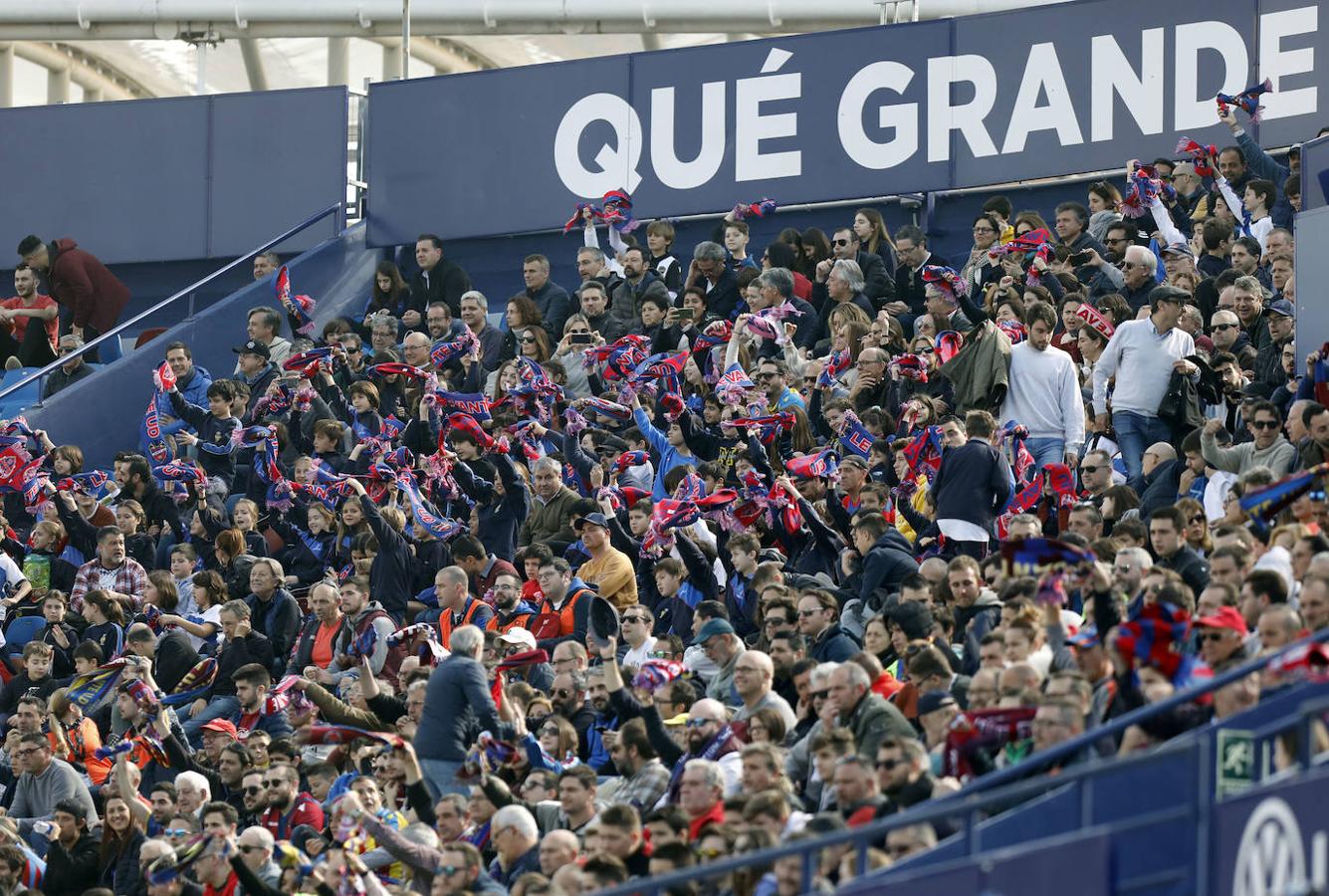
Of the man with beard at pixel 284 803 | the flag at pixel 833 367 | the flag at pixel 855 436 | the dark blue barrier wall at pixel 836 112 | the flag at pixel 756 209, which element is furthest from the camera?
the flag at pixel 756 209

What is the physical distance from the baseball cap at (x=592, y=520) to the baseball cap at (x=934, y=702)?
184 inches

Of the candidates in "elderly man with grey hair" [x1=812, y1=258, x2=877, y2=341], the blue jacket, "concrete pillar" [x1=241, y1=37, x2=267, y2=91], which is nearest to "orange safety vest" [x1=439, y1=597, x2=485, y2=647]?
"elderly man with grey hair" [x1=812, y1=258, x2=877, y2=341]

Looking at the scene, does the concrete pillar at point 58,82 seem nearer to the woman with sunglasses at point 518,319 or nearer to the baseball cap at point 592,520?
the woman with sunglasses at point 518,319

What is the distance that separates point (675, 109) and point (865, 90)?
1901 mm

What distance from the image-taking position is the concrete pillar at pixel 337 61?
29.6 m

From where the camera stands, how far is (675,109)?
22.7 m

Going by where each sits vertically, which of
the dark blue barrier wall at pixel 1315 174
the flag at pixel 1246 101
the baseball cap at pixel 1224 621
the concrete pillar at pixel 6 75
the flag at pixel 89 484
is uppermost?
the concrete pillar at pixel 6 75

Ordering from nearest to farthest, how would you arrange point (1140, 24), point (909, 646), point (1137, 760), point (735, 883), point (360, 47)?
1. point (1137, 760)
2. point (735, 883)
3. point (909, 646)
4. point (1140, 24)
5. point (360, 47)

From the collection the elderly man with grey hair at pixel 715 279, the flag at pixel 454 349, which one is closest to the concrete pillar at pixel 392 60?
the flag at pixel 454 349

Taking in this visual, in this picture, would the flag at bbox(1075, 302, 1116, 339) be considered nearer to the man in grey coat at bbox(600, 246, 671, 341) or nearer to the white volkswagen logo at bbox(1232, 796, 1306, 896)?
the man in grey coat at bbox(600, 246, 671, 341)

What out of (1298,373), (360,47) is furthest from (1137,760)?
(360,47)

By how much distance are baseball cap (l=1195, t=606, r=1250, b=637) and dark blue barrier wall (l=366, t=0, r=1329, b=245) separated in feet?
34.1

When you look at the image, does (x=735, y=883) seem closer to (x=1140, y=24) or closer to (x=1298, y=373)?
(x=1298, y=373)

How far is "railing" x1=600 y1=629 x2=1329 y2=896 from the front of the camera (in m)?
8.76
